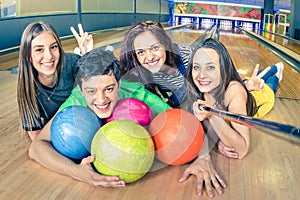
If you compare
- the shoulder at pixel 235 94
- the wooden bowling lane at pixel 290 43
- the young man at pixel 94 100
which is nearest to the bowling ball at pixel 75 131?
the young man at pixel 94 100

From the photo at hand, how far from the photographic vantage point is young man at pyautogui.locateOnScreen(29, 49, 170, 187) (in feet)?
3.84

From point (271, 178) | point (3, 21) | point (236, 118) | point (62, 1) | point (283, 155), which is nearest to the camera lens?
point (236, 118)

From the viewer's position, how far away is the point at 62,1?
622cm

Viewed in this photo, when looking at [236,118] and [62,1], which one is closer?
[236,118]

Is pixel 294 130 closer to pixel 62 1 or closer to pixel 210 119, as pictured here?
pixel 210 119

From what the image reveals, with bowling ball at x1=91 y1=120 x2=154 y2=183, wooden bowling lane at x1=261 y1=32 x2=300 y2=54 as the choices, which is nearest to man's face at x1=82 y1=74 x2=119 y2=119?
bowling ball at x1=91 y1=120 x2=154 y2=183

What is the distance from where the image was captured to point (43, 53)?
1.40 m

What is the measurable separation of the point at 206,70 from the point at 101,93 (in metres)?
0.42

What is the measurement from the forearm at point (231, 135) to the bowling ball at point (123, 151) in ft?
0.85

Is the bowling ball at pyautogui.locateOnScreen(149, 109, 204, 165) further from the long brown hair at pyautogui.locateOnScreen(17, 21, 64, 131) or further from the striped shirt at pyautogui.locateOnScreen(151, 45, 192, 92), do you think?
the long brown hair at pyautogui.locateOnScreen(17, 21, 64, 131)

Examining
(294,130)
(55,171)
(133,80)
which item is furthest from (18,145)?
(294,130)

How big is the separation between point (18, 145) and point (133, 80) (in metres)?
0.56

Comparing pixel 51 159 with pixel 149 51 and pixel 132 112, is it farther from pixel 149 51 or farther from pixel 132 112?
pixel 149 51

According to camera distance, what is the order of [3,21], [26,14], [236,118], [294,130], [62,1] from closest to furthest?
[294,130] → [236,118] → [3,21] → [26,14] → [62,1]
